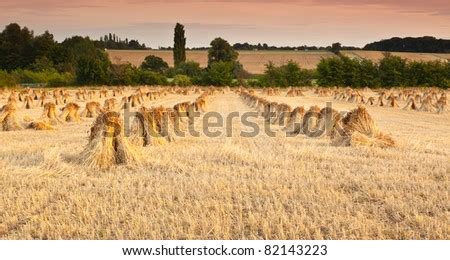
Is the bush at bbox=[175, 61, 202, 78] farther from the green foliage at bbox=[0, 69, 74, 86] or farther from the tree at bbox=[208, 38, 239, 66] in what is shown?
the green foliage at bbox=[0, 69, 74, 86]

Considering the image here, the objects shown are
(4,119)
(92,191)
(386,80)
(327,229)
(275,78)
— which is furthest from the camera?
(275,78)

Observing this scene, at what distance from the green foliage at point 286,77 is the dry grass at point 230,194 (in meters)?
69.4

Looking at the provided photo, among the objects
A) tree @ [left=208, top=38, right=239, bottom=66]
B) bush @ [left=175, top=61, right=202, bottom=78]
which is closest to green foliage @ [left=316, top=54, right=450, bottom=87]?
bush @ [left=175, top=61, right=202, bottom=78]

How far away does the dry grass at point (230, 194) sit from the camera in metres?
6.95

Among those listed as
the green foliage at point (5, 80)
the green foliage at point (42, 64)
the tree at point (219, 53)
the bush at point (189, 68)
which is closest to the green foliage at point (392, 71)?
the bush at point (189, 68)

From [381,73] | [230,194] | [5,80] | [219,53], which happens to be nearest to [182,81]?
[219,53]

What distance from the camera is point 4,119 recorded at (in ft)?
62.4

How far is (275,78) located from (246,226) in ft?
256

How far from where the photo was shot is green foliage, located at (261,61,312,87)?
8250 centimetres

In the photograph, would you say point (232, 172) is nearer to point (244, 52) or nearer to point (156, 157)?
point (156, 157)

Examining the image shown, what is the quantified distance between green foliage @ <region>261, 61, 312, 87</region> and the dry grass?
69.4 m

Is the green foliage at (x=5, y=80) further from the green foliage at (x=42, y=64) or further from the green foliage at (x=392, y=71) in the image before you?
the green foliage at (x=392, y=71)

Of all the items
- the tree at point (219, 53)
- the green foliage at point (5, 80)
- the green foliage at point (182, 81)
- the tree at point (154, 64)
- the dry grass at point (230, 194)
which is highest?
the tree at point (219, 53)
